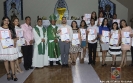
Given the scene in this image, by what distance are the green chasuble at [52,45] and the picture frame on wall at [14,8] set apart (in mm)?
4899

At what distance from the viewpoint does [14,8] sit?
10156 millimetres

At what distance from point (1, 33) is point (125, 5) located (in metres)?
7.38

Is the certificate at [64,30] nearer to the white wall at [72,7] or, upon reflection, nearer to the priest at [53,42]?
the priest at [53,42]

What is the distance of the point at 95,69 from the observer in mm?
5297

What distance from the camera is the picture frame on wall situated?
32.9 ft

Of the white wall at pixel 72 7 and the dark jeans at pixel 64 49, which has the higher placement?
the white wall at pixel 72 7

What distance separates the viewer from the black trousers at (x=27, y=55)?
202 inches

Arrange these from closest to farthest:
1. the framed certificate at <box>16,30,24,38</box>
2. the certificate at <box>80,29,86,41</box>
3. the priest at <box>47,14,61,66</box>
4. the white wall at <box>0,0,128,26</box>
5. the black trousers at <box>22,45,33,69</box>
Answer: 1. the framed certificate at <box>16,30,24,38</box>
2. the black trousers at <box>22,45,33,69</box>
3. the priest at <box>47,14,61,66</box>
4. the certificate at <box>80,29,86,41</box>
5. the white wall at <box>0,0,128,26</box>

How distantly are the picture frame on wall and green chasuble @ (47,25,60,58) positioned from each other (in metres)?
4.90

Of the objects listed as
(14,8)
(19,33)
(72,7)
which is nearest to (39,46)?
(19,33)

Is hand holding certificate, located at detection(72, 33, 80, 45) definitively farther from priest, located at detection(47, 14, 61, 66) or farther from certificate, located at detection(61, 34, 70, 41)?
priest, located at detection(47, 14, 61, 66)

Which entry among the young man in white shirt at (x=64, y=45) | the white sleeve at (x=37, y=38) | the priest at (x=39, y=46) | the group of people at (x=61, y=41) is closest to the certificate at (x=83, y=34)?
the group of people at (x=61, y=41)

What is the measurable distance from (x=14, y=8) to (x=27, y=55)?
559 centimetres

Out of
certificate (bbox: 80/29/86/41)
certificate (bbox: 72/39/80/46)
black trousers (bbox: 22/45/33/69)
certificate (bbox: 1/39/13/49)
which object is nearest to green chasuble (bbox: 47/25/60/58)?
certificate (bbox: 72/39/80/46)
